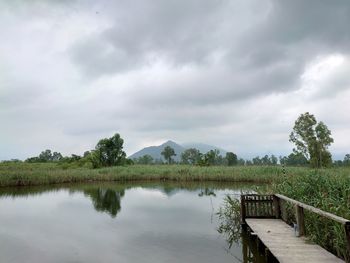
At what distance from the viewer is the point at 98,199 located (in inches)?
719

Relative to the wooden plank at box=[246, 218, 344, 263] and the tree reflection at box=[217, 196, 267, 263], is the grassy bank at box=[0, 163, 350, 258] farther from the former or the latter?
the tree reflection at box=[217, 196, 267, 263]

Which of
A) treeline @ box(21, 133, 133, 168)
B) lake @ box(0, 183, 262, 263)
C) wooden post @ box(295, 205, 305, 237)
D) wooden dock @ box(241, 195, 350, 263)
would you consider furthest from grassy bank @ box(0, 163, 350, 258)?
treeline @ box(21, 133, 133, 168)

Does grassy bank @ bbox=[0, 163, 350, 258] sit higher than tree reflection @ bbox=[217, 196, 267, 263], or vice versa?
grassy bank @ bbox=[0, 163, 350, 258]

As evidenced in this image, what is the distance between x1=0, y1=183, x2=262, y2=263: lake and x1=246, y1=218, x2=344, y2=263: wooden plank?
2.56 ft

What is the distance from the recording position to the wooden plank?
513 centimetres

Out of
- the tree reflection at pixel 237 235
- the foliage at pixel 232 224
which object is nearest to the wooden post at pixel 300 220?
→ the tree reflection at pixel 237 235

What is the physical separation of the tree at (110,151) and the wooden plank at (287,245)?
36814 mm

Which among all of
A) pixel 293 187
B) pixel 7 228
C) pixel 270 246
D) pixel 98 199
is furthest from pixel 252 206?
pixel 98 199

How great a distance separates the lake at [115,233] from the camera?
24.8 feet

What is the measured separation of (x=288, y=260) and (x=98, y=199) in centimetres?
1457

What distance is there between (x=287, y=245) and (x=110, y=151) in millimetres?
39654

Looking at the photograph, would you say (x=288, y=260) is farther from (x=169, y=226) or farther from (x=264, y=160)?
(x=264, y=160)

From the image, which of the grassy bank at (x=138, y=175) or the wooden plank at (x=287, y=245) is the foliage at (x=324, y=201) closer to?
the wooden plank at (x=287, y=245)

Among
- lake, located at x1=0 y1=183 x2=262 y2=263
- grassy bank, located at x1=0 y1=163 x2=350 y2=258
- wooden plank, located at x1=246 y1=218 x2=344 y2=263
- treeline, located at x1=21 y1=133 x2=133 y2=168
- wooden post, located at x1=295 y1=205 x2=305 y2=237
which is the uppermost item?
treeline, located at x1=21 y1=133 x2=133 y2=168
